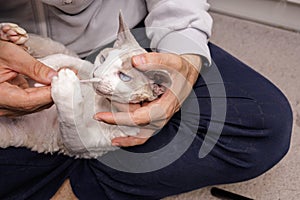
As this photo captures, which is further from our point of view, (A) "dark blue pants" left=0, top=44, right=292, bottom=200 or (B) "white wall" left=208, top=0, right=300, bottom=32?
(B) "white wall" left=208, top=0, right=300, bottom=32

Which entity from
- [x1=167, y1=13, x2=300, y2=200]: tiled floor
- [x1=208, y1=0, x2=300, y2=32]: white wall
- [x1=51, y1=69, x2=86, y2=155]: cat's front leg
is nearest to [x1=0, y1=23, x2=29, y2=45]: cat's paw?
[x1=51, y1=69, x2=86, y2=155]: cat's front leg

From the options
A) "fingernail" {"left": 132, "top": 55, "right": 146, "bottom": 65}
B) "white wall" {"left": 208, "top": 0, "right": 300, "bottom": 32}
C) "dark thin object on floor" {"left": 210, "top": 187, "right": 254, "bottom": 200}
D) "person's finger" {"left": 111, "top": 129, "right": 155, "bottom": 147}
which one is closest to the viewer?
"fingernail" {"left": 132, "top": 55, "right": 146, "bottom": 65}

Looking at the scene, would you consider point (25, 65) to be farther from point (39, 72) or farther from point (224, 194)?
point (224, 194)

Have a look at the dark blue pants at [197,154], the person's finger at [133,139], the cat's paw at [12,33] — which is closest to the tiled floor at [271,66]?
the dark blue pants at [197,154]

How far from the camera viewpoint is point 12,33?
77 cm

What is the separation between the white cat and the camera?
72 centimetres

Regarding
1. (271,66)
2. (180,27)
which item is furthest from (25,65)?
(271,66)

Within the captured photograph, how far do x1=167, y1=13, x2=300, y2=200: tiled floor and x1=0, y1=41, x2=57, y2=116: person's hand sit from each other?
1.45ft

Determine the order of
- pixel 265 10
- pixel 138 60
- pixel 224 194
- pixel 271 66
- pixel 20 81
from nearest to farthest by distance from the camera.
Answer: pixel 138 60 < pixel 20 81 < pixel 224 194 < pixel 271 66 < pixel 265 10

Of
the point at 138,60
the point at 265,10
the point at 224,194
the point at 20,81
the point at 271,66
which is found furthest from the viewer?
the point at 265,10

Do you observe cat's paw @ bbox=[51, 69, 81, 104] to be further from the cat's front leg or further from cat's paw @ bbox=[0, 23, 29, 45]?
cat's paw @ bbox=[0, 23, 29, 45]

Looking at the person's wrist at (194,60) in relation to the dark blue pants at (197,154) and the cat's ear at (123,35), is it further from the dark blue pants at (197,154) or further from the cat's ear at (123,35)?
the cat's ear at (123,35)

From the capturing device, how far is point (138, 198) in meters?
0.94

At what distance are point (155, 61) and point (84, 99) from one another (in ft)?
0.49
